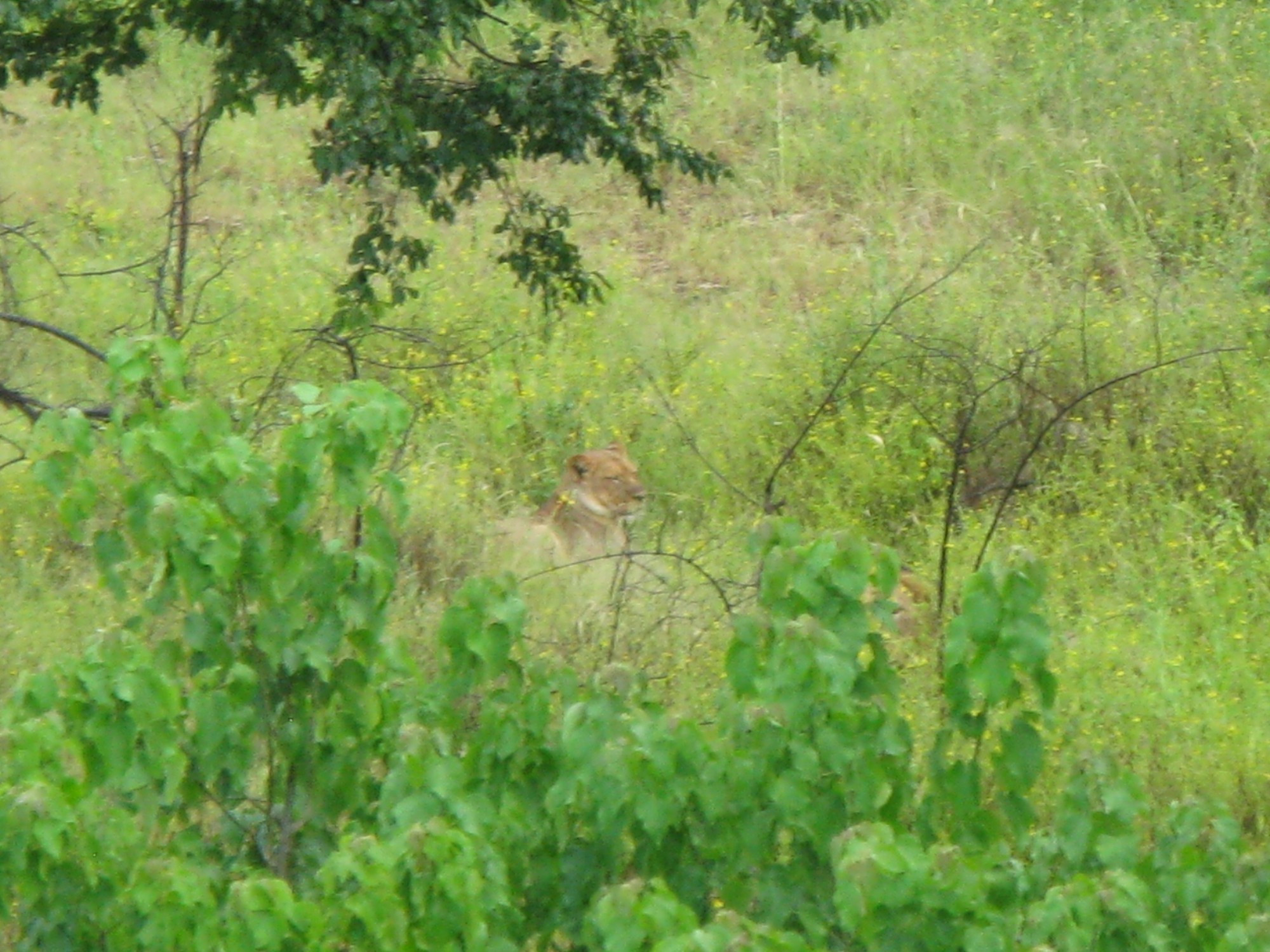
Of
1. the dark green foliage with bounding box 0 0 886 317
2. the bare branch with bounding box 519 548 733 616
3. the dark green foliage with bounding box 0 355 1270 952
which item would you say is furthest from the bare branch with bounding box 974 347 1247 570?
the dark green foliage with bounding box 0 0 886 317

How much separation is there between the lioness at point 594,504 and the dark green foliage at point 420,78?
949 mm

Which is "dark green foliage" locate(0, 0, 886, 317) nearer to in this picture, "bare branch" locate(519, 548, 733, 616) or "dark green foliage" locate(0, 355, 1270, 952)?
"bare branch" locate(519, 548, 733, 616)

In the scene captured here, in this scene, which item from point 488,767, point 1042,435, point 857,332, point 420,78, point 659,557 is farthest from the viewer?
point 857,332

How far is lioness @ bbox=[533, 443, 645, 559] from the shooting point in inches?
301

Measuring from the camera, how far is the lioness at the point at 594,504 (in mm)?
7648

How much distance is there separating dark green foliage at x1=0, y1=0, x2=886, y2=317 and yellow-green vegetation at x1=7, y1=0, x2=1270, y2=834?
729 millimetres

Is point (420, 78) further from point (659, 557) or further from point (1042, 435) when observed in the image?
point (1042, 435)

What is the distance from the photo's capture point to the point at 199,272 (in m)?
10.9

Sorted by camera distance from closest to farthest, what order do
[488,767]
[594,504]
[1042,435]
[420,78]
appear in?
[488,767] → [1042,435] → [420,78] → [594,504]

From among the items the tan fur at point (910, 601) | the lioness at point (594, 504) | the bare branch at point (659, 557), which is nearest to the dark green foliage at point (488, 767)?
the bare branch at point (659, 557)

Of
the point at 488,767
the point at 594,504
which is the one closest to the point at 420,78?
the point at 594,504

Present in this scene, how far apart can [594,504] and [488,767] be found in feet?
13.0

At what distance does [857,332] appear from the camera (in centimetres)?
870

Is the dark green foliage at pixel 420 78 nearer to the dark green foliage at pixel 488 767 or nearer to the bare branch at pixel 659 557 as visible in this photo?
the bare branch at pixel 659 557
